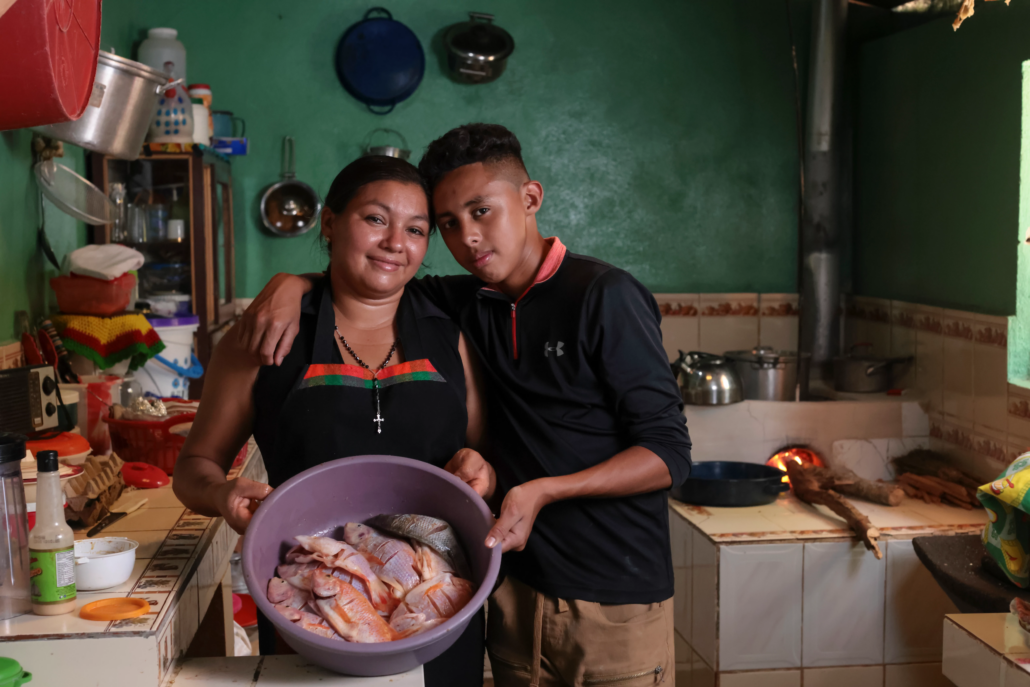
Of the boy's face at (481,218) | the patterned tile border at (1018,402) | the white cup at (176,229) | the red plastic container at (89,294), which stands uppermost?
the white cup at (176,229)

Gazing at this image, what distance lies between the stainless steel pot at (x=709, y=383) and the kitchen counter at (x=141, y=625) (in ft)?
6.77

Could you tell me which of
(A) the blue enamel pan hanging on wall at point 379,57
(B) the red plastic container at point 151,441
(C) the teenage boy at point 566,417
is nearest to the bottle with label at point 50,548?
(C) the teenage boy at point 566,417

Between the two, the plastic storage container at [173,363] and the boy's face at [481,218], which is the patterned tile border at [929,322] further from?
the plastic storage container at [173,363]

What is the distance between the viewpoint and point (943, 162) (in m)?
3.68

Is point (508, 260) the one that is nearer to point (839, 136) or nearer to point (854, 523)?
point (854, 523)

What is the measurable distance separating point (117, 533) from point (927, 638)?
252cm

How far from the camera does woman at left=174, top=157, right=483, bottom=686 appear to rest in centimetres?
157

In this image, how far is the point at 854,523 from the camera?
2912mm

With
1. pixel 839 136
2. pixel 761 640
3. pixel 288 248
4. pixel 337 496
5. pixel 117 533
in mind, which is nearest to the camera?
pixel 337 496

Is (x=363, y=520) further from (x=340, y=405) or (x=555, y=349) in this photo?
(x=555, y=349)

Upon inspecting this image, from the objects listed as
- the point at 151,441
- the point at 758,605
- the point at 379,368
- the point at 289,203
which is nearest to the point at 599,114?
the point at 289,203

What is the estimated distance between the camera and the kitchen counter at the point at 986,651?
1725 millimetres

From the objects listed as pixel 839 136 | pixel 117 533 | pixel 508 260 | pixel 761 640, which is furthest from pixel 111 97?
pixel 839 136

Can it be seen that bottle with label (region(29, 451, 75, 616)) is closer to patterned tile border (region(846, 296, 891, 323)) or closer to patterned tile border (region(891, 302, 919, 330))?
patterned tile border (region(891, 302, 919, 330))
